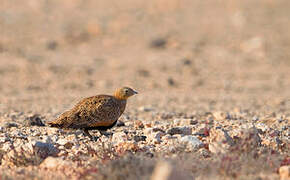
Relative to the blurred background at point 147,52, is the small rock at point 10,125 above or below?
below

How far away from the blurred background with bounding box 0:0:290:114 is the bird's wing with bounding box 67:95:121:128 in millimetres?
3671

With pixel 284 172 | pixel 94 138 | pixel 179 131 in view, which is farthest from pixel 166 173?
pixel 179 131

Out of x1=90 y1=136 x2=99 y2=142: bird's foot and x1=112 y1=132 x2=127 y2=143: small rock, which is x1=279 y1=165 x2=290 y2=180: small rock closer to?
x1=112 y1=132 x2=127 y2=143: small rock

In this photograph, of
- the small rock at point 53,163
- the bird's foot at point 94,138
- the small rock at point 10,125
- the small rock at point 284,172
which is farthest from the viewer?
the small rock at point 10,125

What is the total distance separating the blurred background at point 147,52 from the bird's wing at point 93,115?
3671mm

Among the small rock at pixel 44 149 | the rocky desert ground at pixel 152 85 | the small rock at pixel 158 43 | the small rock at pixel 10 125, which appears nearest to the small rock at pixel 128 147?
the rocky desert ground at pixel 152 85

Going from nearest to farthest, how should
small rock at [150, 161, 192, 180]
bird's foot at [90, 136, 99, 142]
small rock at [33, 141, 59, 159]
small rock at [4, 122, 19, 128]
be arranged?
1. small rock at [150, 161, 192, 180]
2. small rock at [33, 141, 59, 159]
3. bird's foot at [90, 136, 99, 142]
4. small rock at [4, 122, 19, 128]

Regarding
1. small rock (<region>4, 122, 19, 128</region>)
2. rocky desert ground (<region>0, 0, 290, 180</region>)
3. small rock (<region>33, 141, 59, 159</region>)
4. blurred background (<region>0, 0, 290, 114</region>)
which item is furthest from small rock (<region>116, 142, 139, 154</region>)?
blurred background (<region>0, 0, 290, 114</region>)

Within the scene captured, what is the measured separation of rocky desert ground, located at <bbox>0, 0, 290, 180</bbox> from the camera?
5699 mm

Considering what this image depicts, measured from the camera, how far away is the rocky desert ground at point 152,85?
224 inches

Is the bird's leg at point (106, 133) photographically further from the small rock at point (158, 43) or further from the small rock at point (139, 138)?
the small rock at point (158, 43)

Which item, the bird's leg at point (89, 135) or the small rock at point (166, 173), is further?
the bird's leg at point (89, 135)

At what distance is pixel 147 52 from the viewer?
1959 cm

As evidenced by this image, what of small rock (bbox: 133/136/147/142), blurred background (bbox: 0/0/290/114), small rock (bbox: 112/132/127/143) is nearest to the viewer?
small rock (bbox: 112/132/127/143)
